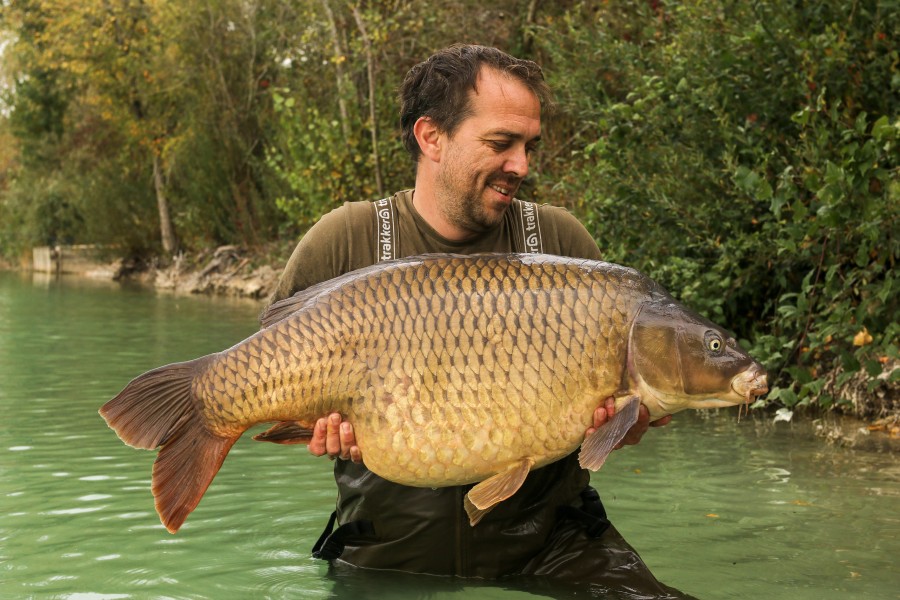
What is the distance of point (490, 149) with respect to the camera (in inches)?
122

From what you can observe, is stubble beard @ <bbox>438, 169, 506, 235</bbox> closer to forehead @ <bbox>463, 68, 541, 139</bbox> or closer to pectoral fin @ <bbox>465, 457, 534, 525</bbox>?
forehead @ <bbox>463, 68, 541, 139</bbox>

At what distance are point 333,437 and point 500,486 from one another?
42 cm

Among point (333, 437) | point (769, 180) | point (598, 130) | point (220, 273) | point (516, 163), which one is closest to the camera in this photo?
point (333, 437)

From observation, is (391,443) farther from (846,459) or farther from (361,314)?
(846,459)

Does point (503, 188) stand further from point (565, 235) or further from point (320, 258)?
point (320, 258)

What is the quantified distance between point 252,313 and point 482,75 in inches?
515

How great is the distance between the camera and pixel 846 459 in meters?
5.78

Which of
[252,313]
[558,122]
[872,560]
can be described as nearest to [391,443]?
[872,560]

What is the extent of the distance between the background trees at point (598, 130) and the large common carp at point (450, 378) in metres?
2.59

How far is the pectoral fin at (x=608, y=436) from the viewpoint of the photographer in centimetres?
265

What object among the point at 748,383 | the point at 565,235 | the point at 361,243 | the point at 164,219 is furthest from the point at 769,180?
the point at 164,219

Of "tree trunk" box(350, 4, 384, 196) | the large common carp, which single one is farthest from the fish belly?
"tree trunk" box(350, 4, 384, 196)

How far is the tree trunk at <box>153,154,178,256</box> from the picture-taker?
1102 inches

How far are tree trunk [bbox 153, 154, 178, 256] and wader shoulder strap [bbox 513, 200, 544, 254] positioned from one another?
25.5m
